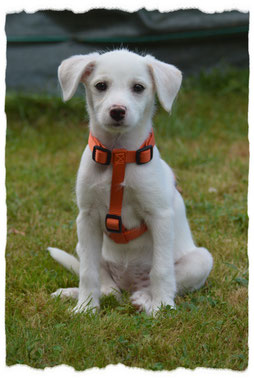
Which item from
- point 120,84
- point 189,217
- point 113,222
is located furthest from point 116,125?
point 189,217

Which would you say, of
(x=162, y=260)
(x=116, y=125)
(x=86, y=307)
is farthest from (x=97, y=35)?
(x=86, y=307)

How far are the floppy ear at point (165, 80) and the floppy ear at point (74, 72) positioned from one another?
36 cm

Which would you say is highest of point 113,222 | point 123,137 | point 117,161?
point 123,137

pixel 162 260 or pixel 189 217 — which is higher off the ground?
pixel 162 260

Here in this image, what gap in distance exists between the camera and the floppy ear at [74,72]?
10.4 ft

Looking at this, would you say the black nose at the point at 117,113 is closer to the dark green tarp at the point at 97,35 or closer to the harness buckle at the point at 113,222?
the harness buckle at the point at 113,222

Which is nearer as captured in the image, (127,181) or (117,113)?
(117,113)

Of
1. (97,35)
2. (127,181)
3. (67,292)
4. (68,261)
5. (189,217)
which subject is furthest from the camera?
(97,35)

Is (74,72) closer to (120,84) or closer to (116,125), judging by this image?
(120,84)

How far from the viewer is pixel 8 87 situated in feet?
27.9

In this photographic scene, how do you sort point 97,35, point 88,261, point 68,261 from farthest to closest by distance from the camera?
point 97,35, point 68,261, point 88,261

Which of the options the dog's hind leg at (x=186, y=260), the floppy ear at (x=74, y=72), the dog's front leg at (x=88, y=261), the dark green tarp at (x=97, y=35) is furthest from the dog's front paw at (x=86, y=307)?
the dark green tarp at (x=97, y=35)

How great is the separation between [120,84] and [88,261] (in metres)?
1.13

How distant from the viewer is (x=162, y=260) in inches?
129
